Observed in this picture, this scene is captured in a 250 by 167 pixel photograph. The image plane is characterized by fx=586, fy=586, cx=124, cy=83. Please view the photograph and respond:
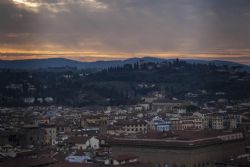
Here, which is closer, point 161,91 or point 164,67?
point 161,91

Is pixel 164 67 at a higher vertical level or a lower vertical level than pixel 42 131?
higher

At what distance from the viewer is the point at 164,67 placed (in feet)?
139

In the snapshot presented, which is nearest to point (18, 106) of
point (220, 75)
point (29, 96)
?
point (29, 96)

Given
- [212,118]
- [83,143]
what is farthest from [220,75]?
[83,143]

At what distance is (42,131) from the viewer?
663 inches

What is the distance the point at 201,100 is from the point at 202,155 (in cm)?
2109

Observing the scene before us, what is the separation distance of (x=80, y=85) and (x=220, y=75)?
8722 mm

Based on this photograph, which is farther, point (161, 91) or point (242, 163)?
point (161, 91)

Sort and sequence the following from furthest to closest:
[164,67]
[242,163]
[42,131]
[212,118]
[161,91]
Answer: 1. [164,67]
2. [161,91]
3. [212,118]
4. [42,131]
5. [242,163]

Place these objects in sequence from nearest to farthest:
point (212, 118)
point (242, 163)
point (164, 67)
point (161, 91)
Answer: point (242, 163) → point (212, 118) → point (161, 91) → point (164, 67)

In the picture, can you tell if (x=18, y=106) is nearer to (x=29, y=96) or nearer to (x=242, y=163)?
(x=29, y=96)

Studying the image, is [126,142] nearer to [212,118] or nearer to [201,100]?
[212,118]

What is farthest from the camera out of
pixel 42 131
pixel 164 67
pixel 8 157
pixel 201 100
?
pixel 164 67

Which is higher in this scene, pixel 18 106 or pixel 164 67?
pixel 164 67
